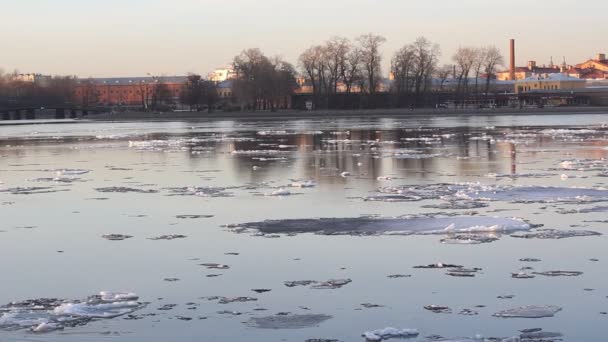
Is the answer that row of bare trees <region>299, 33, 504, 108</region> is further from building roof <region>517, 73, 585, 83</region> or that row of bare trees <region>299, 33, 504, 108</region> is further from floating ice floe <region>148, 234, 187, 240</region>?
floating ice floe <region>148, 234, 187, 240</region>

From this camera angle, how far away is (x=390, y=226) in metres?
11.8

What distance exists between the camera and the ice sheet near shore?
11.4m

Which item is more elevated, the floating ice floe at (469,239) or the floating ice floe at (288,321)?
the floating ice floe at (469,239)

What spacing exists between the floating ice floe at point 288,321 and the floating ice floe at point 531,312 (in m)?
1.43

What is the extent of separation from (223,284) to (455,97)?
11124 centimetres

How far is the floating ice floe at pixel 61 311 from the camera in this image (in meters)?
7.05

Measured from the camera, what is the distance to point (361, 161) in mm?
24328

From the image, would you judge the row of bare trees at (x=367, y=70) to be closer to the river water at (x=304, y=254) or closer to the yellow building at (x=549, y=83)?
the yellow building at (x=549, y=83)

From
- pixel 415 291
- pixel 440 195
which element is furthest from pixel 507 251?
pixel 440 195

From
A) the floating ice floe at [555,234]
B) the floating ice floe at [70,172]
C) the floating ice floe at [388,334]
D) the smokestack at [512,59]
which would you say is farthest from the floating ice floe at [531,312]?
the smokestack at [512,59]

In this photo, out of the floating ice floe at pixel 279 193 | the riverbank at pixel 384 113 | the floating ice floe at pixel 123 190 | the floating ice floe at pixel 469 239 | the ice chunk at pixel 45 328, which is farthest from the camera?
the riverbank at pixel 384 113

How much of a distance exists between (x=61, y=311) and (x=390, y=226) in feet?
17.8

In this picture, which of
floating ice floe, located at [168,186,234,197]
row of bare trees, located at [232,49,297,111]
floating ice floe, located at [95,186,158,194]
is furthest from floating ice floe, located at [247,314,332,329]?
row of bare trees, located at [232,49,297,111]

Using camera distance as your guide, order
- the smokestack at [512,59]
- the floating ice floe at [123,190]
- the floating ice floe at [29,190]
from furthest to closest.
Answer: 1. the smokestack at [512,59]
2. the floating ice floe at [29,190]
3. the floating ice floe at [123,190]
